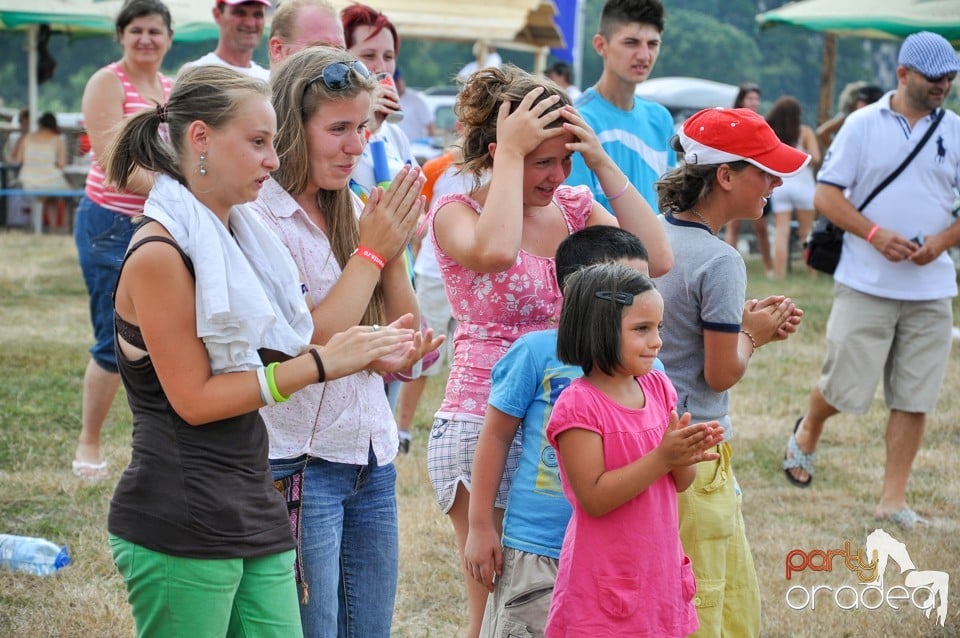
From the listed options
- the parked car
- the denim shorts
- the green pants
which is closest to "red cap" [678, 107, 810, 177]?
the green pants

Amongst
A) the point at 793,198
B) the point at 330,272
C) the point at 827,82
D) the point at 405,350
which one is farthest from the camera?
the point at 827,82

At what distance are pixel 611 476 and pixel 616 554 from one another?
0.62 ft

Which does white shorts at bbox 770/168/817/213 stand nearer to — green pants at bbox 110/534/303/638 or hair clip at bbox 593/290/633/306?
hair clip at bbox 593/290/633/306

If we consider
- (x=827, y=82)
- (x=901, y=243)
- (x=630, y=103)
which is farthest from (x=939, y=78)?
(x=827, y=82)

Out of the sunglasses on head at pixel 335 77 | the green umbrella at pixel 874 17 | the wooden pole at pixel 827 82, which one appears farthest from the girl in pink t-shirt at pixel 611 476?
the wooden pole at pixel 827 82

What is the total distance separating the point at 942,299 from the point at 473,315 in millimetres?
3338

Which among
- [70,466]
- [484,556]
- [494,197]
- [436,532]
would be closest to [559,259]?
[494,197]

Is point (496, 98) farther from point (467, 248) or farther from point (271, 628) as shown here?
point (271, 628)

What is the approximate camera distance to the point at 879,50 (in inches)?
2505

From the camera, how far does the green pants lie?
2.38 metres

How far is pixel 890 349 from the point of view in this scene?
5816 mm

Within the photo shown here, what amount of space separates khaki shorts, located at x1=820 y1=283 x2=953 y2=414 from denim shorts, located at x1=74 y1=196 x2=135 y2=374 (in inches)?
136

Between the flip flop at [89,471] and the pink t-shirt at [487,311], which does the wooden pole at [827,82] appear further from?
the pink t-shirt at [487,311]

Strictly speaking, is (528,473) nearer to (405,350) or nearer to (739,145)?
(405,350)
